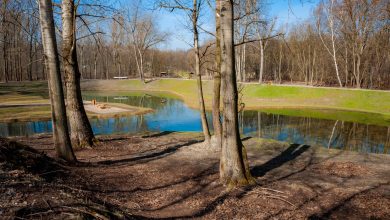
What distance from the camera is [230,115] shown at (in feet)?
23.0

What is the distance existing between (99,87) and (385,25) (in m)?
47.8

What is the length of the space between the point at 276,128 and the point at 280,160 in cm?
1063

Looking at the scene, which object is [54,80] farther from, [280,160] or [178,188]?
[280,160]

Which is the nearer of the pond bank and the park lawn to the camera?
the park lawn

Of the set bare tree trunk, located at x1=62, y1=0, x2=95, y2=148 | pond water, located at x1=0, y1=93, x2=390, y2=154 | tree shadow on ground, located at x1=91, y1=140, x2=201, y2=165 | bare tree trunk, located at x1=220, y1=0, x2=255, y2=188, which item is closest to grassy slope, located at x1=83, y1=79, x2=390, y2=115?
pond water, located at x1=0, y1=93, x2=390, y2=154

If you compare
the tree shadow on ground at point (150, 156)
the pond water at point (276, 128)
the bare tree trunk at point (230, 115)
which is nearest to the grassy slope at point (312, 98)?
the pond water at point (276, 128)

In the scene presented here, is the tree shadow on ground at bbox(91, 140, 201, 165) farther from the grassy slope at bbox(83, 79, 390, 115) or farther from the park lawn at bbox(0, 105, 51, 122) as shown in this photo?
the grassy slope at bbox(83, 79, 390, 115)

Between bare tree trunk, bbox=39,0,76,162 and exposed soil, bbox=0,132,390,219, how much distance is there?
2.16ft

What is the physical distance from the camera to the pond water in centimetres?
1659

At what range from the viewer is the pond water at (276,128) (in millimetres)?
16594

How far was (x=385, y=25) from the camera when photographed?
3462cm

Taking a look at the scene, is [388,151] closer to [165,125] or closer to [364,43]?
[165,125]

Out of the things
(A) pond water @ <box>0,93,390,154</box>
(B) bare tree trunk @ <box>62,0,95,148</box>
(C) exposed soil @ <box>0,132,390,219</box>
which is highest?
(B) bare tree trunk @ <box>62,0,95,148</box>

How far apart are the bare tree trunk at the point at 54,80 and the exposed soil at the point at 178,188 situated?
25.9 inches
